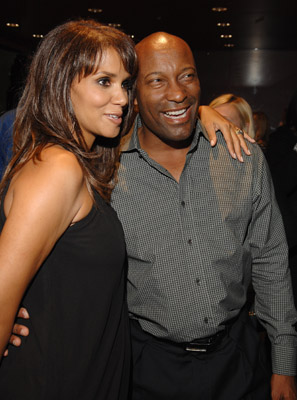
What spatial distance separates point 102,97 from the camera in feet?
4.72

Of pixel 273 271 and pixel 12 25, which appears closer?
pixel 273 271

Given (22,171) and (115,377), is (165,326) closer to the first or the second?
(115,377)

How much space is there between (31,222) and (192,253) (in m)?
0.72

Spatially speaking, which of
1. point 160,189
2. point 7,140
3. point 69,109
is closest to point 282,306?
point 160,189

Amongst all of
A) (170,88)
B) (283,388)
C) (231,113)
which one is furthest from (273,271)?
(231,113)

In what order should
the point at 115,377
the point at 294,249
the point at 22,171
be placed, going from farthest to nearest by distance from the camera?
the point at 294,249
the point at 115,377
the point at 22,171

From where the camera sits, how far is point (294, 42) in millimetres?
6996

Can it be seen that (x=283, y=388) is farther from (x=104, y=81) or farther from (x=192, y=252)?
(x=104, y=81)

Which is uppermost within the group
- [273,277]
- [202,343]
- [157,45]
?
[157,45]

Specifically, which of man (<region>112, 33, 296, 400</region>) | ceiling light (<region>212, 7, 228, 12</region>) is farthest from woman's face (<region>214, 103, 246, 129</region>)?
ceiling light (<region>212, 7, 228, 12</region>)

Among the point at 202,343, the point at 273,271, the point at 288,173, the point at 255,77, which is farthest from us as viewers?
the point at 255,77

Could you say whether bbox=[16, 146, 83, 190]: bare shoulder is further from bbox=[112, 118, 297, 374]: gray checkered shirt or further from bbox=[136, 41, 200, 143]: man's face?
bbox=[136, 41, 200, 143]: man's face

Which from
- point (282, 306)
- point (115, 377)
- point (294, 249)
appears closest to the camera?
point (115, 377)

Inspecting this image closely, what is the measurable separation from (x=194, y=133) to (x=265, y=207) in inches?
16.6
